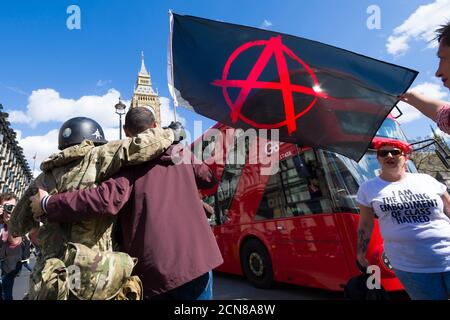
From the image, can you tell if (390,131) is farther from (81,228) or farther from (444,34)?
(81,228)

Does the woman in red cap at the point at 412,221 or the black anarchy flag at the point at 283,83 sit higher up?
the black anarchy flag at the point at 283,83

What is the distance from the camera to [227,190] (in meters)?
7.01

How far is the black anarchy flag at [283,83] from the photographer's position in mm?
2973

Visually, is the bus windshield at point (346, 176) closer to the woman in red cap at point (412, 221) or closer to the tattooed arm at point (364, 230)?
the tattooed arm at point (364, 230)

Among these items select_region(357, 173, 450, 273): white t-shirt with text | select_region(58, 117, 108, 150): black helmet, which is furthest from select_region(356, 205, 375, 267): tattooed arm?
select_region(58, 117, 108, 150): black helmet

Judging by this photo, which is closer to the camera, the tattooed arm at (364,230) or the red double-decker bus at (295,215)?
the tattooed arm at (364,230)

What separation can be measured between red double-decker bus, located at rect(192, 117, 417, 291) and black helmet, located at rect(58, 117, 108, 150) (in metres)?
3.39

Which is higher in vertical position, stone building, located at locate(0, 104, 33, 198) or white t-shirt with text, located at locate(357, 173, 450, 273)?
stone building, located at locate(0, 104, 33, 198)

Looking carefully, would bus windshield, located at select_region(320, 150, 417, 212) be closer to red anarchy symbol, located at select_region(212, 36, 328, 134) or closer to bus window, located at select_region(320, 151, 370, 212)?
bus window, located at select_region(320, 151, 370, 212)

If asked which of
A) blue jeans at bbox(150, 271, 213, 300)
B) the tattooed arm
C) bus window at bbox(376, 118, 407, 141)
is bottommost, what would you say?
blue jeans at bbox(150, 271, 213, 300)

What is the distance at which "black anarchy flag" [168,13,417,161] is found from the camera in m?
2.97

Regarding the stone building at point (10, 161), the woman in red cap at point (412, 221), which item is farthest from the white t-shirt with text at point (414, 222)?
the stone building at point (10, 161)

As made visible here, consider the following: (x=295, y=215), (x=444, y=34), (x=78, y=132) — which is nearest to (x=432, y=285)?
(x=444, y=34)
